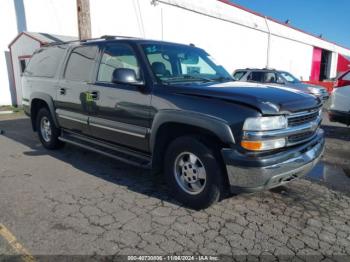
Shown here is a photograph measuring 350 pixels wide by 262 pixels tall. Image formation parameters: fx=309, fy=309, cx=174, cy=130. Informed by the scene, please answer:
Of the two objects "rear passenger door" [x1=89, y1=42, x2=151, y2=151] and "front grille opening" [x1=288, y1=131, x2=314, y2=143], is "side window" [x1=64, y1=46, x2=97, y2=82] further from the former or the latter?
"front grille opening" [x1=288, y1=131, x2=314, y2=143]

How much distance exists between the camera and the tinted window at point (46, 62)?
18.7ft

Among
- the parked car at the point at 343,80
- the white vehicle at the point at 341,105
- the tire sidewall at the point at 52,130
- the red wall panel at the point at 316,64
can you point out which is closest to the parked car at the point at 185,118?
the tire sidewall at the point at 52,130

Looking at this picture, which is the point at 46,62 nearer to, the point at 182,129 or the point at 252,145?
the point at 182,129

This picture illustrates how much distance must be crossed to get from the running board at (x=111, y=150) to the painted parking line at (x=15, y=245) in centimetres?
161

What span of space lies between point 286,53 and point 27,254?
32.0 metres

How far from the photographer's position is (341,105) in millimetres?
7320

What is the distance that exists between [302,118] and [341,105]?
4.59m

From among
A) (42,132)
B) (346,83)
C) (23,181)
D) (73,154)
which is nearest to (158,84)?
(23,181)

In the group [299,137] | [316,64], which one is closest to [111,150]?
[299,137]

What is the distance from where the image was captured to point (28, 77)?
6.50 m

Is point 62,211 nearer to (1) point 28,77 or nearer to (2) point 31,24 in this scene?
(1) point 28,77

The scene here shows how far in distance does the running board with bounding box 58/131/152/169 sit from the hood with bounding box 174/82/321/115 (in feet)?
3.71

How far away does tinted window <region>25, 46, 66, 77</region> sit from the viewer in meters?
5.71

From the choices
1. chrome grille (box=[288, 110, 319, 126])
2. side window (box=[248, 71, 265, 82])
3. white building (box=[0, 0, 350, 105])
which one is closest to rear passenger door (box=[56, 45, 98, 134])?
chrome grille (box=[288, 110, 319, 126])
